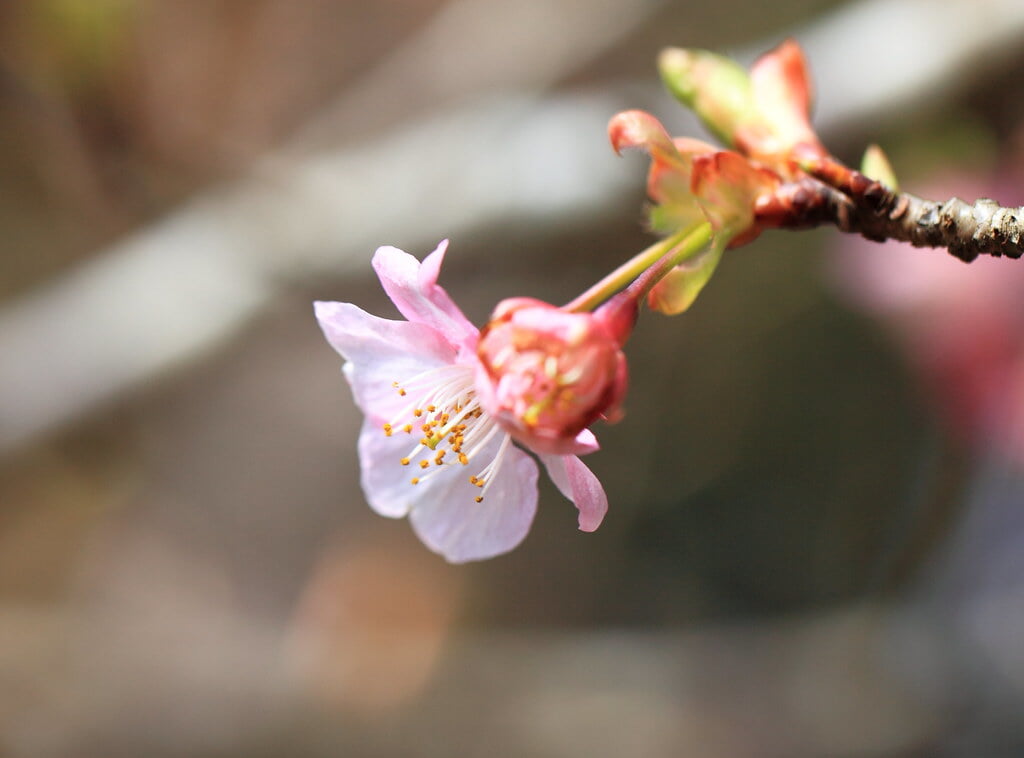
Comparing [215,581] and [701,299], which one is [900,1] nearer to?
[701,299]

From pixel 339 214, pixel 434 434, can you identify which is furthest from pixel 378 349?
pixel 339 214

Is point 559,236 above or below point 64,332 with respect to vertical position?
below

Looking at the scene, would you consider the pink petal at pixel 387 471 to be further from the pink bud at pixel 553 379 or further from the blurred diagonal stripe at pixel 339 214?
the blurred diagonal stripe at pixel 339 214

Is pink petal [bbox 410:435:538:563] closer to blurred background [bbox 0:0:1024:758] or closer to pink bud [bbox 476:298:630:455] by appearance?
pink bud [bbox 476:298:630:455]

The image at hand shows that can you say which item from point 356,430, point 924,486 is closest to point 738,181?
point 924,486

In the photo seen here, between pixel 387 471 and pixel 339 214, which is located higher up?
pixel 339 214

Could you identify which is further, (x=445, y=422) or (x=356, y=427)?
(x=356, y=427)

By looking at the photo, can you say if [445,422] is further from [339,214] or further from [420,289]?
[339,214]

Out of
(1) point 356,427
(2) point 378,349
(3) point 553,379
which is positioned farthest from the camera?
(1) point 356,427
